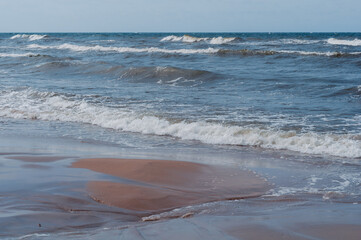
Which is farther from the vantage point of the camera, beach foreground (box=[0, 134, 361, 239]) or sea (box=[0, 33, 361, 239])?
sea (box=[0, 33, 361, 239])

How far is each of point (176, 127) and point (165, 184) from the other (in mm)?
3357

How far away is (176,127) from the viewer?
8359 mm

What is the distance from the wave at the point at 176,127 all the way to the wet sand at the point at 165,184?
5.83ft

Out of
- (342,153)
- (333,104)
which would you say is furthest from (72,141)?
(333,104)

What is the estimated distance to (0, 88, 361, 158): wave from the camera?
7078 millimetres

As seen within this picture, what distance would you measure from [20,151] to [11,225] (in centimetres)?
327

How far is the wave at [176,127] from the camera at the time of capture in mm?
7078

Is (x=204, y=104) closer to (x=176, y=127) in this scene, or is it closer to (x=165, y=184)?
Result: (x=176, y=127)

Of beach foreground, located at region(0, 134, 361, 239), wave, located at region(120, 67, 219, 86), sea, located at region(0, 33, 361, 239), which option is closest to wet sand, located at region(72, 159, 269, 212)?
beach foreground, located at region(0, 134, 361, 239)

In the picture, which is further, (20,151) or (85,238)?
(20,151)

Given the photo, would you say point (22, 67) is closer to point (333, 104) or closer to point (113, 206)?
point (333, 104)

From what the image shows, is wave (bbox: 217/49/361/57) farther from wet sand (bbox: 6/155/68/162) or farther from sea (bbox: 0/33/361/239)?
wet sand (bbox: 6/155/68/162)

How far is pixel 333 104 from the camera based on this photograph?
1089 centimetres

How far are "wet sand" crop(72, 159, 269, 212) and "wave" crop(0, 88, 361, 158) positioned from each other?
1.78m
